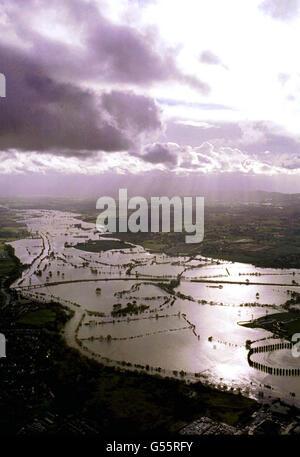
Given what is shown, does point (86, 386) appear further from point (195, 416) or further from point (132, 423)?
point (195, 416)

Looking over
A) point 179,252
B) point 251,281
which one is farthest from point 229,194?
point 251,281

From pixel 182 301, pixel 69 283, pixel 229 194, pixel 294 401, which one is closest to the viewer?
pixel 294 401

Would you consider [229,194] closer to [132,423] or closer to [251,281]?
[251,281]

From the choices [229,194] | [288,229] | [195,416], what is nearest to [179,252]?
[288,229]

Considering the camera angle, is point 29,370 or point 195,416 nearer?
point 195,416

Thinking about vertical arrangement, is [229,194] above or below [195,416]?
above

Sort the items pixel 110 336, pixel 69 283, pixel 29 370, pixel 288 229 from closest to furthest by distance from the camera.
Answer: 1. pixel 29 370
2. pixel 110 336
3. pixel 69 283
4. pixel 288 229
